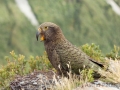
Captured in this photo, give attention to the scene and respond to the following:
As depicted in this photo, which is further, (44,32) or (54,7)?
(54,7)

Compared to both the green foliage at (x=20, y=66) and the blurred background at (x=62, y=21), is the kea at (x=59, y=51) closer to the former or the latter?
the green foliage at (x=20, y=66)

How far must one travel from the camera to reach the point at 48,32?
30.9 ft

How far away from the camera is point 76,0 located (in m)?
182

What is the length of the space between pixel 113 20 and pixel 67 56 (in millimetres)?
165812

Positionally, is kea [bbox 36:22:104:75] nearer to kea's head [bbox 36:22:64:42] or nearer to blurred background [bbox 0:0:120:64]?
kea's head [bbox 36:22:64:42]

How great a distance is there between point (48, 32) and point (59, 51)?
621 millimetres

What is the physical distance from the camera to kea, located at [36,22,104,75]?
366 inches

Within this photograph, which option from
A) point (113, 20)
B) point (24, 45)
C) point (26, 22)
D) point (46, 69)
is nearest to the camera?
point (46, 69)

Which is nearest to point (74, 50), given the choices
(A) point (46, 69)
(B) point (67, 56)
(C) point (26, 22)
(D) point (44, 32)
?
(B) point (67, 56)

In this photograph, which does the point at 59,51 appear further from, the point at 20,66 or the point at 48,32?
the point at 20,66

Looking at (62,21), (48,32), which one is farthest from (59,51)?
(62,21)

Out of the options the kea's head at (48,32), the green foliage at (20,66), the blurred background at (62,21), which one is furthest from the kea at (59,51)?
the blurred background at (62,21)

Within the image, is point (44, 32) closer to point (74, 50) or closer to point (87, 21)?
point (74, 50)

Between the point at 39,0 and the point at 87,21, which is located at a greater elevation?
the point at 39,0
